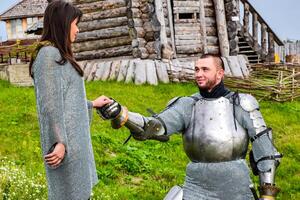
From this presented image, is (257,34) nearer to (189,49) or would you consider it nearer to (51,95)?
(189,49)

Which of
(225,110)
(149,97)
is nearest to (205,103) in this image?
(225,110)

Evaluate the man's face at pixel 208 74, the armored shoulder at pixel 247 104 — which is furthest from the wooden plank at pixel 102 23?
the armored shoulder at pixel 247 104

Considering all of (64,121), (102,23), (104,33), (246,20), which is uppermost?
(102,23)

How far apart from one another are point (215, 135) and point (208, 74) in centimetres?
44

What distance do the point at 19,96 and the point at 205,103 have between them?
27.4 ft

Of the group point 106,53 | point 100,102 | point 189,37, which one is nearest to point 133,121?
point 100,102

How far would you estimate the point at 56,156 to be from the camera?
3.28 metres

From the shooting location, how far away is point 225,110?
3.88m

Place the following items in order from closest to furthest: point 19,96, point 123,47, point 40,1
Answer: point 19,96
point 123,47
point 40,1

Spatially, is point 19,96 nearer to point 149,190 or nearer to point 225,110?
point 149,190

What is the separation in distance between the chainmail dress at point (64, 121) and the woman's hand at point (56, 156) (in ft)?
0.12

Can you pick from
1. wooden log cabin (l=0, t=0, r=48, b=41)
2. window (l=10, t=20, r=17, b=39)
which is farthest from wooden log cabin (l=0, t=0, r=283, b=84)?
window (l=10, t=20, r=17, b=39)

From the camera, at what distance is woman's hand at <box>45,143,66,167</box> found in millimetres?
3275

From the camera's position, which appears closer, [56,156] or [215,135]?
[56,156]
